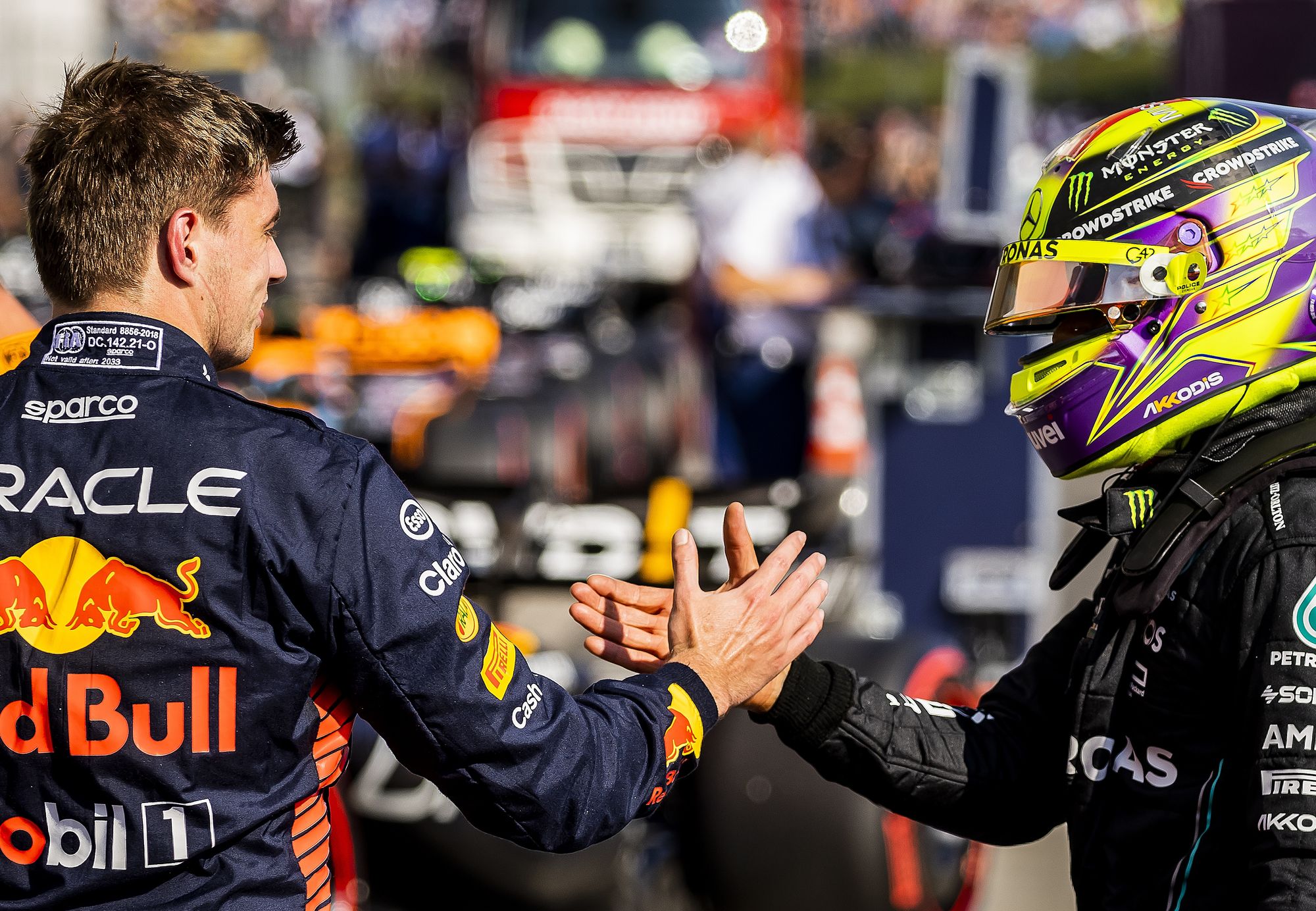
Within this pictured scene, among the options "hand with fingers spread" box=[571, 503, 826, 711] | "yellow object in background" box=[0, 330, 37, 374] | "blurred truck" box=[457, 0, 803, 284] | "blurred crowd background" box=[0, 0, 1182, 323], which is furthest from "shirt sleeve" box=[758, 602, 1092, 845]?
"blurred truck" box=[457, 0, 803, 284]

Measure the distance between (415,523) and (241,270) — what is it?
39 cm


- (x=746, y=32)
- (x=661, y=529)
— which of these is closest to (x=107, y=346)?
(x=661, y=529)

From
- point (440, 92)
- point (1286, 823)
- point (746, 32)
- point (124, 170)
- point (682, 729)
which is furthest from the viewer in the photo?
point (440, 92)

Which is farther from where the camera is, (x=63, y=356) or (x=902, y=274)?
(x=902, y=274)

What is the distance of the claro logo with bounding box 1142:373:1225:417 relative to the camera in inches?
75.0

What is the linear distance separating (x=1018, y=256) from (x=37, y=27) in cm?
1664

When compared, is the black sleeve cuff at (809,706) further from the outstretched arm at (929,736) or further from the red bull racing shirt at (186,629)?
the red bull racing shirt at (186,629)

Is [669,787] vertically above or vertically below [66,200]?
below

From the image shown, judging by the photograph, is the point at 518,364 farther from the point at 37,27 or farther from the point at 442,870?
the point at 37,27

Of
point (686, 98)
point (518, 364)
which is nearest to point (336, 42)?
point (686, 98)

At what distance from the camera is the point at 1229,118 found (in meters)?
1.94

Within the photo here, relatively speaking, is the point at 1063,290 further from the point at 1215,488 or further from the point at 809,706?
the point at 809,706

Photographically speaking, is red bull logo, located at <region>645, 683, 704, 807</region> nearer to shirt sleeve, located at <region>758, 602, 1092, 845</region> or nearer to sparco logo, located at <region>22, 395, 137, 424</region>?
shirt sleeve, located at <region>758, 602, 1092, 845</region>

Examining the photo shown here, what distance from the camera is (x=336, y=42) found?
69.4 feet
